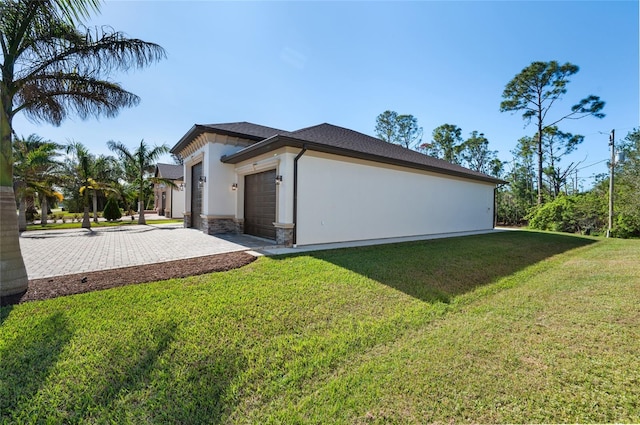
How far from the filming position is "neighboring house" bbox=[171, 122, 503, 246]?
28.5ft

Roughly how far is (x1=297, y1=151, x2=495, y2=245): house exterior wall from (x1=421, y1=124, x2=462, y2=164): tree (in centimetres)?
2157

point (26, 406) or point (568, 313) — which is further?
point (568, 313)

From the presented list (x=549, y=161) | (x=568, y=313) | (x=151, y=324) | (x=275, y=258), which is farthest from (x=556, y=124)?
(x=151, y=324)

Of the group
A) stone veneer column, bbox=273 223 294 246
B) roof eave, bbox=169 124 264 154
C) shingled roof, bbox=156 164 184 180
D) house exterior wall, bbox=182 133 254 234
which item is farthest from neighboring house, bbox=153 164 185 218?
stone veneer column, bbox=273 223 294 246

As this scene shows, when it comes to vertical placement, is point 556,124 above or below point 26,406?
above

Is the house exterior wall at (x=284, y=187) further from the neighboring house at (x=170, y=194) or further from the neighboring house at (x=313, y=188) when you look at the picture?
the neighboring house at (x=170, y=194)

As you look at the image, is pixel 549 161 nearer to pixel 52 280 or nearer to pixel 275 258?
pixel 275 258

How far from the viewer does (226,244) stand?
8891 millimetres

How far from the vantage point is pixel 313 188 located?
8.94 m

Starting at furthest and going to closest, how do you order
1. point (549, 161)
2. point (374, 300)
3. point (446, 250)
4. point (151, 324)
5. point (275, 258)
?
point (549, 161) → point (446, 250) → point (275, 258) → point (374, 300) → point (151, 324)

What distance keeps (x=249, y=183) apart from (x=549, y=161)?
111 ft

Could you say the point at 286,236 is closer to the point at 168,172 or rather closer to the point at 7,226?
the point at 7,226

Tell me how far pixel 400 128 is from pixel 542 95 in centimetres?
1412

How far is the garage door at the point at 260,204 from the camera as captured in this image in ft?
31.7
